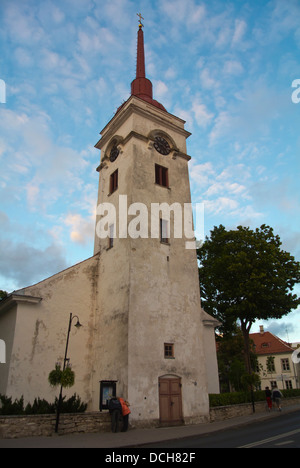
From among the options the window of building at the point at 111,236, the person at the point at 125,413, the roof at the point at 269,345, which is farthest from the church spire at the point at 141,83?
the roof at the point at 269,345

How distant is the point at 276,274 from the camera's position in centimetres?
2736

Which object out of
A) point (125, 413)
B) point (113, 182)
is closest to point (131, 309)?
point (125, 413)

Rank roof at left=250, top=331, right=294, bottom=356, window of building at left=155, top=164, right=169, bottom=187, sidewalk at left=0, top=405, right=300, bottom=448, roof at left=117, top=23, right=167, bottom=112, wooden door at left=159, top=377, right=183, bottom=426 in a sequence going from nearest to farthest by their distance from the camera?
sidewalk at left=0, top=405, right=300, bottom=448
wooden door at left=159, top=377, right=183, bottom=426
window of building at left=155, top=164, right=169, bottom=187
roof at left=117, top=23, right=167, bottom=112
roof at left=250, top=331, right=294, bottom=356

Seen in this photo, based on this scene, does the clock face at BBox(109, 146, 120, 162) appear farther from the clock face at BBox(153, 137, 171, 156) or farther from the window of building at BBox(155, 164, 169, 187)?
the window of building at BBox(155, 164, 169, 187)

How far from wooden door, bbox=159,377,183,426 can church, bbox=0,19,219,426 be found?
0.15 ft

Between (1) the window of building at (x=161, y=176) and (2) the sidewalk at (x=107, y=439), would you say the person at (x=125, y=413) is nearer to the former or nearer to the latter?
(2) the sidewalk at (x=107, y=439)

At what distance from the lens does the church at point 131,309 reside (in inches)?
658

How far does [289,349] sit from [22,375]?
148 feet

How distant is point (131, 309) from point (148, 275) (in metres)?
2.26

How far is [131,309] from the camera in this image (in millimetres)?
17234

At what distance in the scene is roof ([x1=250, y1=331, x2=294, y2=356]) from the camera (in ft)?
170

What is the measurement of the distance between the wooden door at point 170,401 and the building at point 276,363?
Answer: 123 ft

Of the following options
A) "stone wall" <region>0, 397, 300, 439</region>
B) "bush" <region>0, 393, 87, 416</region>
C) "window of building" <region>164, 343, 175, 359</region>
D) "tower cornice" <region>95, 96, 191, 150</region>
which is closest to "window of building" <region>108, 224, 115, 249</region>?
"window of building" <region>164, 343, 175, 359</region>
